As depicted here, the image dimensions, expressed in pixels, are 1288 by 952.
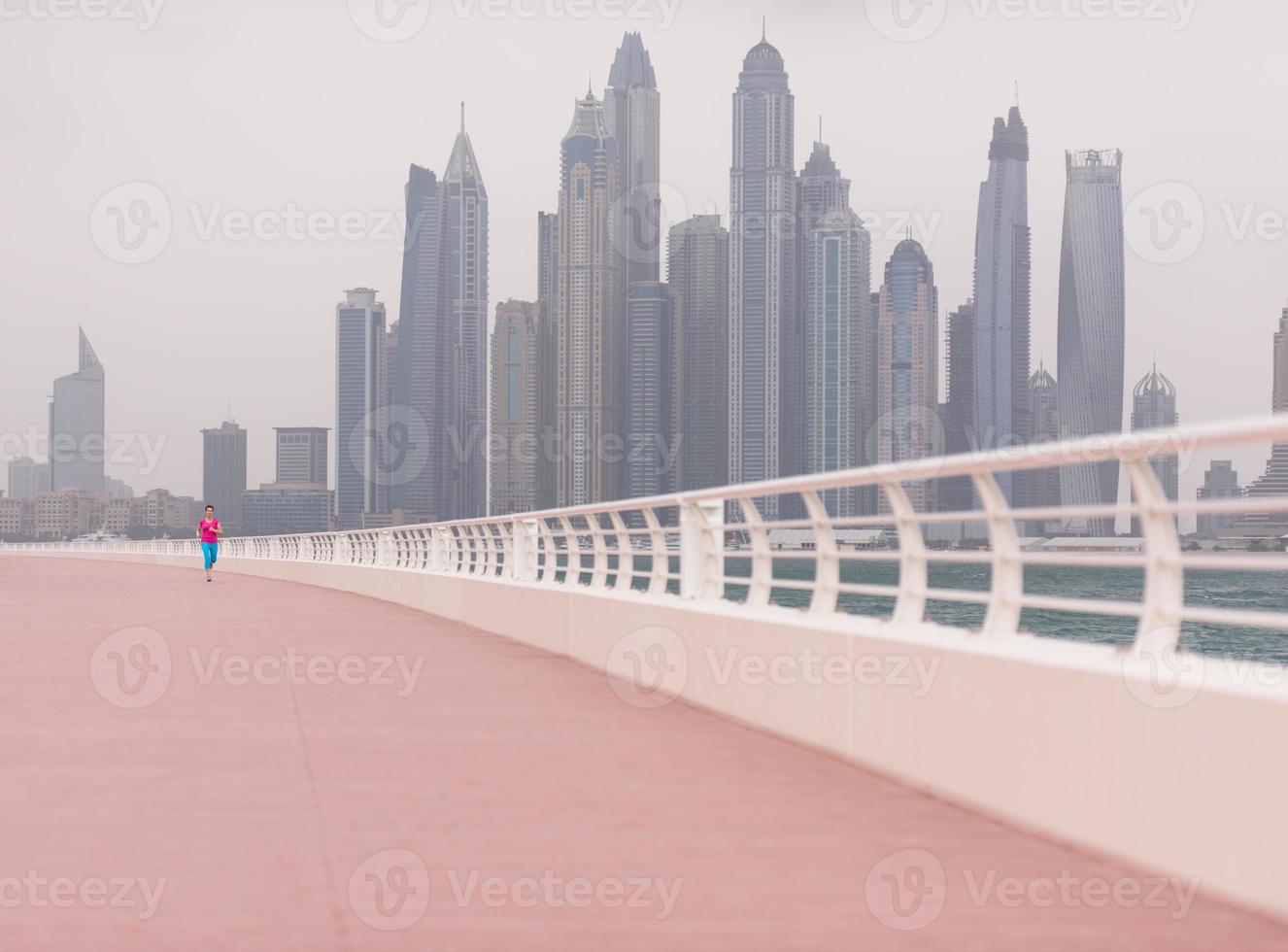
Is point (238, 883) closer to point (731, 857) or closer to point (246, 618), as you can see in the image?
point (731, 857)

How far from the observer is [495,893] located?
5684 millimetres

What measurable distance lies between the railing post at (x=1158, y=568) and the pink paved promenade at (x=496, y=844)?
2.71 ft

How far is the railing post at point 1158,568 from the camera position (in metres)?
6.43

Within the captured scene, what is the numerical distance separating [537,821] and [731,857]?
1.03 meters

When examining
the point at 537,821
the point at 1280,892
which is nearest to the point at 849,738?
the point at 537,821

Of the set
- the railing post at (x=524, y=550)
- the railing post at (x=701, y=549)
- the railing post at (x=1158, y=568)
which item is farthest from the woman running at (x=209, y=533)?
the railing post at (x=1158, y=568)

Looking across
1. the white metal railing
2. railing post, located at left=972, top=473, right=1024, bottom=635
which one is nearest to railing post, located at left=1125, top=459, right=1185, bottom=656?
the white metal railing

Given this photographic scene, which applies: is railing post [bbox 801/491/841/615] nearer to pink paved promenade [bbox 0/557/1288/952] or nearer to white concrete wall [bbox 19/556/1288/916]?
white concrete wall [bbox 19/556/1288/916]

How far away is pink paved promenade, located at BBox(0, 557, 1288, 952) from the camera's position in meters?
5.22

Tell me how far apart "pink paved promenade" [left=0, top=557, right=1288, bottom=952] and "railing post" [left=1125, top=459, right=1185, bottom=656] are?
0.83m

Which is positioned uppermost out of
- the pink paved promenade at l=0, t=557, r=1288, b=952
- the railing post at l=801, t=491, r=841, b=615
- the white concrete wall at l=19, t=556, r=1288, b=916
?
the railing post at l=801, t=491, r=841, b=615

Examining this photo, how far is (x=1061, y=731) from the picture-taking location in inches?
270

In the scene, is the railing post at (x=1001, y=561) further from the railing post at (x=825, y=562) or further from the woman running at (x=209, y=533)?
the woman running at (x=209, y=533)

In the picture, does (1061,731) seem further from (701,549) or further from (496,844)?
(701,549)
